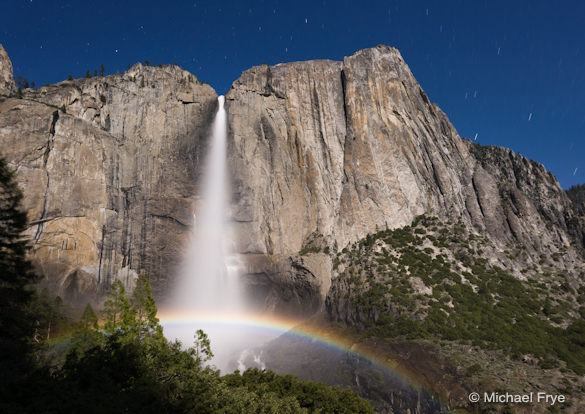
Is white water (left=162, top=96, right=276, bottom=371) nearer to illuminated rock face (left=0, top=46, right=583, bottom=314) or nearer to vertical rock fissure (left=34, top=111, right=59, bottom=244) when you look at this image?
illuminated rock face (left=0, top=46, right=583, bottom=314)

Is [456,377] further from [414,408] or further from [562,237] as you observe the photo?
[562,237]

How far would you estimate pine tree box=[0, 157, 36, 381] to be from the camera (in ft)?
65.3

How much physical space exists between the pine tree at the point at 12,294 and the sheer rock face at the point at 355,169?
3686 centimetres

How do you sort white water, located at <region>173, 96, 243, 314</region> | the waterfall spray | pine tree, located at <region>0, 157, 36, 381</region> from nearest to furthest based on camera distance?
pine tree, located at <region>0, 157, 36, 381</region> → the waterfall spray → white water, located at <region>173, 96, 243, 314</region>

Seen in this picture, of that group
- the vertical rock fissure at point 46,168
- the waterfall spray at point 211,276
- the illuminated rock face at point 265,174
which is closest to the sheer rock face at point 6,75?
the illuminated rock face at point 265,174

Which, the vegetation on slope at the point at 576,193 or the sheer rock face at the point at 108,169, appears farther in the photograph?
the vegetation on slope at the point at 576,193

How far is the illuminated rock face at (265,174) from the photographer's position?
52.1 meters

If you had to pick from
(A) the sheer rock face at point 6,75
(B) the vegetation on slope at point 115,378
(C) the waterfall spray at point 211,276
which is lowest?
(B) the vegetation on slope at point 115,378

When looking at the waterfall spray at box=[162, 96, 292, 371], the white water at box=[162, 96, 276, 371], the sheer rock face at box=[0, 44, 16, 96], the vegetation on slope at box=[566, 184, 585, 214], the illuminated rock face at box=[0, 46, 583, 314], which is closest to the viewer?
the illuminated rock face at box=[0, 46, 583, 314]

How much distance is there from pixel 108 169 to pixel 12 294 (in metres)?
37.3

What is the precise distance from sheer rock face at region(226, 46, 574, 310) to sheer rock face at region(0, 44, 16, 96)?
3823cm

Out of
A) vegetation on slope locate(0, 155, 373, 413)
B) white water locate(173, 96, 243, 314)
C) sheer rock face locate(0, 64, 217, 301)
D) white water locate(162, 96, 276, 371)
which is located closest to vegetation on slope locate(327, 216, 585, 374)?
white water locate(162, 96, 276, 371)

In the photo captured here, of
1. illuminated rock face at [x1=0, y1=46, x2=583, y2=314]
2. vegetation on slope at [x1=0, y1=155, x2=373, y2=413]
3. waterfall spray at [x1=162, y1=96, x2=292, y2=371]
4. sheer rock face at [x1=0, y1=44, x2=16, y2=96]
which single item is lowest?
vegetation on slope at [x1=0, y1=155, x2=373, y2=413]

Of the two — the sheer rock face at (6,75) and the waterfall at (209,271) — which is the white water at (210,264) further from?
the sheer rock face at (6,75)
